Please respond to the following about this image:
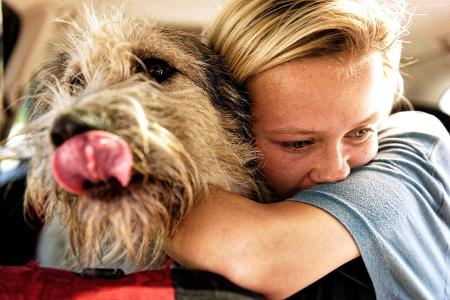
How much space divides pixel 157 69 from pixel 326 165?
51 cm

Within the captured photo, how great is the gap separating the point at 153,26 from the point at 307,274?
864 millimetres

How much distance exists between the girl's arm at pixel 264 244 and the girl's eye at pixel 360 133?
1.24ft

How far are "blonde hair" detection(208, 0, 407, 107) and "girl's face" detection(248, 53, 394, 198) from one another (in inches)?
1.3

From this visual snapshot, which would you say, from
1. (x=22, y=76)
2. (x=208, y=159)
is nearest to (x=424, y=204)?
(x=208, y=159)

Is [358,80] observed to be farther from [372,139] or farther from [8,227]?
[8,227]

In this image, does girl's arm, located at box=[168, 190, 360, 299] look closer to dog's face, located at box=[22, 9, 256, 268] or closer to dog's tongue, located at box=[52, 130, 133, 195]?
dog's face, located at box=[22, 9, 256, 268]

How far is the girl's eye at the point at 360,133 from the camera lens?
130 cm

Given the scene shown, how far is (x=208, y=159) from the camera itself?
1196 millimetres

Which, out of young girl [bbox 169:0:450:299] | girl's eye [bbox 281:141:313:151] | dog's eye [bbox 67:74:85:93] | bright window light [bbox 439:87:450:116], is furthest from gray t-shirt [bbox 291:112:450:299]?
bright window light [bbox 439:87:450:116]

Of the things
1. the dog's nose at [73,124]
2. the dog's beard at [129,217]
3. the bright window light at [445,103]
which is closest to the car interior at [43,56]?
the bright window light at [445,103]

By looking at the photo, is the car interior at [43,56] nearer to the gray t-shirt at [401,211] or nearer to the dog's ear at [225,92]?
the gray t-shirt at [401,211]

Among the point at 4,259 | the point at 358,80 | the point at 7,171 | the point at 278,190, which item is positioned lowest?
the point at 4,259

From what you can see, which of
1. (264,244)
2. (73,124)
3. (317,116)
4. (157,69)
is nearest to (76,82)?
(157,69)

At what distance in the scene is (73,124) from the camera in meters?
0.86
